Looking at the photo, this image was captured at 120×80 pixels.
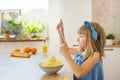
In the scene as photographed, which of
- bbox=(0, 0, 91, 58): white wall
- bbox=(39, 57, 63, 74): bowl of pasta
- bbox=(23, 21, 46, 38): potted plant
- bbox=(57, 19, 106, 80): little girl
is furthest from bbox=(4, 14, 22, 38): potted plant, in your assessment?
bbox=(39, 57, 63, 74): bowl of pasta

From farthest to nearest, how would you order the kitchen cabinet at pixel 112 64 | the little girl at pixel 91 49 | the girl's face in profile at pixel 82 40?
the kitchen cabinet at pixel 112 64 → the girl's face in profile at pixel 82 40 → the little girl at pixel 91 49

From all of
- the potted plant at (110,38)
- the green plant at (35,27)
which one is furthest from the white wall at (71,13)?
the potted plant at (110,38)

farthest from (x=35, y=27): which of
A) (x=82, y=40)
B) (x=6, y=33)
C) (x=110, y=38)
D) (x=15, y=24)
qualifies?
(x=82, y=40)

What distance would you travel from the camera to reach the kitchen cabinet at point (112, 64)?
11.8 ft

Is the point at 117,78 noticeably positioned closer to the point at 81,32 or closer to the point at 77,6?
the point at 77,6

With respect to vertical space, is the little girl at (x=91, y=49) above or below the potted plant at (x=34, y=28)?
below

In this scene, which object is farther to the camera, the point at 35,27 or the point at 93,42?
the point at 35,27

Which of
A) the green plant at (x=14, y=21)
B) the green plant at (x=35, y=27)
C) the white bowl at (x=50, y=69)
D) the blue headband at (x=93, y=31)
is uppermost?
the green plant at (x=14, y=21)

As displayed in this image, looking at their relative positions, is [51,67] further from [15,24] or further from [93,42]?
[15,24]

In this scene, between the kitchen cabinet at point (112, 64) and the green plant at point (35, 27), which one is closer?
the kitchen cabinet at point (112, 64)

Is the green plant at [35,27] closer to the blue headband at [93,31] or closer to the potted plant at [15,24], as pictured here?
the potted plant at [15,24]

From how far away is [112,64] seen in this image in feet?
11.9

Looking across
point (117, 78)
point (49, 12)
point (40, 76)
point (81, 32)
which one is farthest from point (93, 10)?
point (40, 76)

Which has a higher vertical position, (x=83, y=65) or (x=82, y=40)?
(x=82, y=40)
